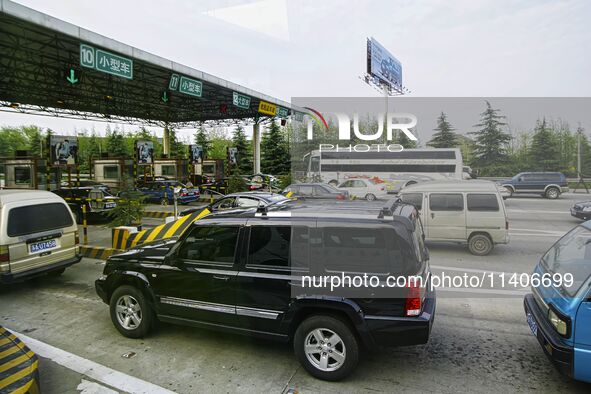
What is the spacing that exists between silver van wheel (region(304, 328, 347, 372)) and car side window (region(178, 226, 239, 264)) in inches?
46.2

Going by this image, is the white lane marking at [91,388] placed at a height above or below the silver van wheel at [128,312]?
below

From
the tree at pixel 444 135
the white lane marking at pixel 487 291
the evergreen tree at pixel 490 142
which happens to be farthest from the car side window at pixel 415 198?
the tree at pixel 444 135

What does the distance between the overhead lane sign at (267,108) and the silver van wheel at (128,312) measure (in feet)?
69.1

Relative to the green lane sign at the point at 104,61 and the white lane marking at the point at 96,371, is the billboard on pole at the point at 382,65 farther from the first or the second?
the white lane marking at the point at 96,371

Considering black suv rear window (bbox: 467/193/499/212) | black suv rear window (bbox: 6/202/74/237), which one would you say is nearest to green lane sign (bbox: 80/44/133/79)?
black suv rear window (bbox: 6/202/74/237)

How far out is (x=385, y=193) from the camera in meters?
21.9

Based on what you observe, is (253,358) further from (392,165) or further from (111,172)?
(392,165)

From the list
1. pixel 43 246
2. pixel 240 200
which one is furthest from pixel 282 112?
pixel 43 246

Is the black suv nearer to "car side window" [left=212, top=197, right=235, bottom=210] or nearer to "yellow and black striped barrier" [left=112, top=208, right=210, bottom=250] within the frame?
"yellow and black striped barrier" [left=112, top=208, right=210, bottom=250]

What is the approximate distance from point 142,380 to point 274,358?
133cm

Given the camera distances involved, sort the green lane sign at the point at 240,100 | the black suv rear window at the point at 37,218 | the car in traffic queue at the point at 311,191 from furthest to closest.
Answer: the green lane sign at the point at 240,100, the car in traffic queue at the point at 311,191, the black suv rear window at the point at 37,218

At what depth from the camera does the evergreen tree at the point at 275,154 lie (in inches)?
1519

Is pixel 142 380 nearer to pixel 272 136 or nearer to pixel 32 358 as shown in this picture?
pixel 32 358

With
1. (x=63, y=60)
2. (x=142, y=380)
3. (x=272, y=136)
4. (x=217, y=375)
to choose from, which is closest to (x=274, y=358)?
(x=217, y=375)
